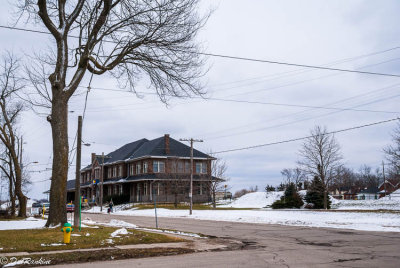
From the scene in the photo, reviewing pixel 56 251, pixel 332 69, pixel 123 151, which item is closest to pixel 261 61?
pixel 332 69

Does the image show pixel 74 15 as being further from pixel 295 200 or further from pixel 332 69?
pixel 295 200

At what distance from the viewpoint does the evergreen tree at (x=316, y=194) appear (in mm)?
43875

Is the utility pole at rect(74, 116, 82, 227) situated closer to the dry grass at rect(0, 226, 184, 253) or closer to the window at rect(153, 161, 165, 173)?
the dry grass at rect(0, 226, 184, 253)

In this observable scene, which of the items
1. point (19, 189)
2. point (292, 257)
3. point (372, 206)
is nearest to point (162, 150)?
point (19, 189)

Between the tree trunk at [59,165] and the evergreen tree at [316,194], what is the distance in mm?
32017

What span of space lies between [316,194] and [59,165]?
1480 inches

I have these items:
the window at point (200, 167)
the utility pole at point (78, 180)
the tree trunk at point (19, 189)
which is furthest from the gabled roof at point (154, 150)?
the utility pole at point (78, 180)

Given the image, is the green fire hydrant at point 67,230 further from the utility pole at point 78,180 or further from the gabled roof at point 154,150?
the gabled roof at point 154,150

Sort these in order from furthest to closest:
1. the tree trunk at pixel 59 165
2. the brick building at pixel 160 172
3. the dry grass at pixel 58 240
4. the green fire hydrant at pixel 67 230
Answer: the brick building at pixel 160 172 < the tree trunk at pixel 59 165 < the green fire hydrant at pixel 67 230 < the dry grass at pixel 58 240

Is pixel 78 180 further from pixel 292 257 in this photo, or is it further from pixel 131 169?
pixel 131 169

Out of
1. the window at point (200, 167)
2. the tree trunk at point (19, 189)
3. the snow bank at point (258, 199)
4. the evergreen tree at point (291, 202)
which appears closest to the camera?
the tree trunk at point (19, 189)

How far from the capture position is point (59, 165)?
16109mm

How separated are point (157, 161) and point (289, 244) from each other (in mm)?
46952

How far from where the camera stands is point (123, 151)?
236 feet
